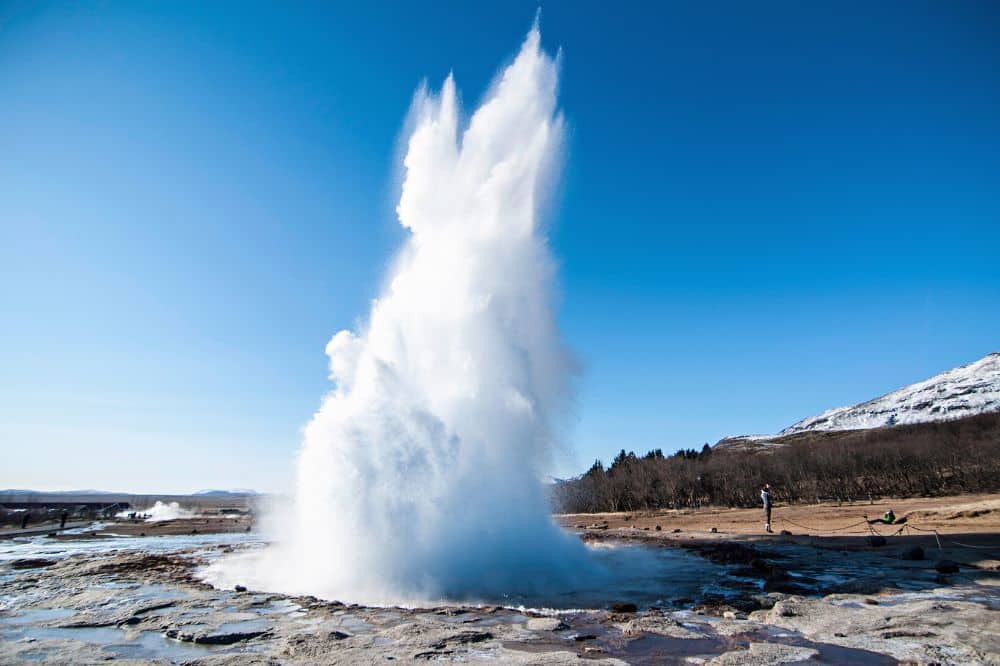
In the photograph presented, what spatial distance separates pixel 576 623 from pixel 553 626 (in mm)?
583

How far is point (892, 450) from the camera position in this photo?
71.2 metres

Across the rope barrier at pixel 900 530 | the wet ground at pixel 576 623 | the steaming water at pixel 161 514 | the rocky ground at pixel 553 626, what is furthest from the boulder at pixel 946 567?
the steaming water at pixel 161 514

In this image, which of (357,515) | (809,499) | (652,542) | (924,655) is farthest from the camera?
(809,499)

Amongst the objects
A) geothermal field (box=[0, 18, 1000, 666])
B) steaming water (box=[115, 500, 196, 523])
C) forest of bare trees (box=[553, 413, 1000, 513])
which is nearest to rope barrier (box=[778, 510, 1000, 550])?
geothermal field (box=[0, 18, 1000, 666])

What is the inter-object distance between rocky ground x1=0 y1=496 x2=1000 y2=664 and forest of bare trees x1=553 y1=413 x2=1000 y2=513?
4823cm

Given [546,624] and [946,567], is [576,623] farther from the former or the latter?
[946,567]

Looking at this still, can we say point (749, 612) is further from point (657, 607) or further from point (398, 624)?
point (398, 624)

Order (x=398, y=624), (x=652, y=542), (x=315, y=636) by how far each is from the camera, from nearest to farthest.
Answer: (x=315, y=636) < (x=398, y=624) < (x=652, y=542)

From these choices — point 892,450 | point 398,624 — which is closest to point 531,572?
point 398,624

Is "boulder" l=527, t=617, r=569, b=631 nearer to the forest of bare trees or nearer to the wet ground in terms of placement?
the wet ground

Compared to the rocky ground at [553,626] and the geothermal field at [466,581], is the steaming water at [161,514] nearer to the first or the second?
the geothermal field at [466,581]

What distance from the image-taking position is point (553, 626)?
9492 millimetres

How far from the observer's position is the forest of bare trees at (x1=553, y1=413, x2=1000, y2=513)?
207 ft

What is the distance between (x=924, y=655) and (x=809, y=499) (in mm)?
66760
